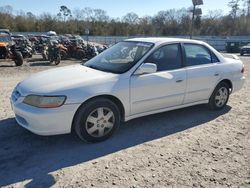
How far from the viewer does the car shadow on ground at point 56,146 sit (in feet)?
12.1

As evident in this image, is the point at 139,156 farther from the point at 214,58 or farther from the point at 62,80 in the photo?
the point at 214,58

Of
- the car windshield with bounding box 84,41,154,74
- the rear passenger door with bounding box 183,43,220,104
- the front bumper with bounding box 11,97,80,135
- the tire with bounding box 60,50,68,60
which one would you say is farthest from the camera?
the tire with bounding box 60,50,68,60

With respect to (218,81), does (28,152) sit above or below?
below

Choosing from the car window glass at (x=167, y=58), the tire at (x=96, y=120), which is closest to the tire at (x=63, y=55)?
the car window glass at (x=167, y=58)

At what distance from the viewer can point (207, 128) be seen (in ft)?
17.4

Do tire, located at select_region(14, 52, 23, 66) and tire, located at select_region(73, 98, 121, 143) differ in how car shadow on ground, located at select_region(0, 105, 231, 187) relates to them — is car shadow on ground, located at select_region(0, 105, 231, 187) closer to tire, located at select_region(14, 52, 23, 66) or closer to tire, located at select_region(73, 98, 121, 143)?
tire, located at select_region(73, 98, 121, 143)

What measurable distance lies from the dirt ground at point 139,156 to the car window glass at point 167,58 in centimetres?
106

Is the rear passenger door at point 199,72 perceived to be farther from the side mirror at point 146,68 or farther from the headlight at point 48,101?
the headlight at point 48,101

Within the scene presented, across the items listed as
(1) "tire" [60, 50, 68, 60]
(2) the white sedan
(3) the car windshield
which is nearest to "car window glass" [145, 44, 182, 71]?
(2) the white sedan

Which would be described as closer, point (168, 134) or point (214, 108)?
point (168, 134)

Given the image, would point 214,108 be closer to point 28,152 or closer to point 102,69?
point 102,69

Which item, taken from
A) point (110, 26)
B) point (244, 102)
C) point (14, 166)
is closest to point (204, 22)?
point (110, 26)

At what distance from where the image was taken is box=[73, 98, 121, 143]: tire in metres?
Answer: 4.33

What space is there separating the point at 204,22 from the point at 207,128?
7158cm
